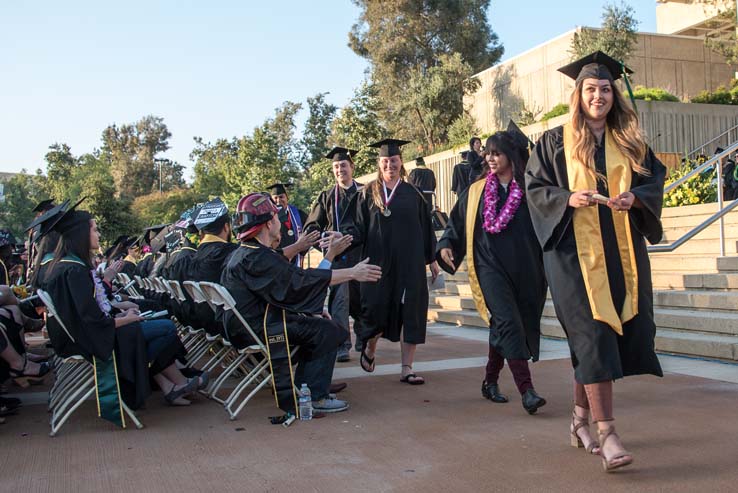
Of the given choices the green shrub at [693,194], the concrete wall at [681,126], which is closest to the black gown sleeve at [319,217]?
the green shrub at [693,194]

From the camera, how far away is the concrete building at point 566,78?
70.3ft

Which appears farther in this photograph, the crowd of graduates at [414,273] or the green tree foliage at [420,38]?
the green tree foliage at [420,38]

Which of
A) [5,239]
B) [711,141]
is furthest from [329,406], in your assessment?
[711,141]

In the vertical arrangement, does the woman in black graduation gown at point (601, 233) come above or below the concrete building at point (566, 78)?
below

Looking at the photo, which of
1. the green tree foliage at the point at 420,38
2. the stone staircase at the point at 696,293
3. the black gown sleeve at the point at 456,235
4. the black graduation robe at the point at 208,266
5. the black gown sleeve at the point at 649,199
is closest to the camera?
the black gown sleeve at the point at 649,199

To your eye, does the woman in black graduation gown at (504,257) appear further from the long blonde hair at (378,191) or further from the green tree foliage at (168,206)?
the green tree foliage at (168,206)

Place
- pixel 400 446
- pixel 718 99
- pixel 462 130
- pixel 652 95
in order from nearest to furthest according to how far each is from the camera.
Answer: pixel 400 446 → pixel 652 95 → pixel 718 99 → pixel 462 130

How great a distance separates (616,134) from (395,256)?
9.03ft

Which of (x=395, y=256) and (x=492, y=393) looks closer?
(x=492, y=393)

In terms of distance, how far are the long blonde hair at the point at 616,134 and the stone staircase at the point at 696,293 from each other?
Result: 10.9 ft

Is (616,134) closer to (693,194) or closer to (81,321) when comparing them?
(81,321)

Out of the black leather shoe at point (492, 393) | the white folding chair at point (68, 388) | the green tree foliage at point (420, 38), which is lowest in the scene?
the black leather shoe at point (492, 393)

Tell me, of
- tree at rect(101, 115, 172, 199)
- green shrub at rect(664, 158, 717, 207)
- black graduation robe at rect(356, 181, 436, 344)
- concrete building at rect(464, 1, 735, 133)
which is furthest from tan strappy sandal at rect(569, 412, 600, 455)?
tree at rect(101, 115, 172, 199)

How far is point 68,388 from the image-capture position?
535cm
